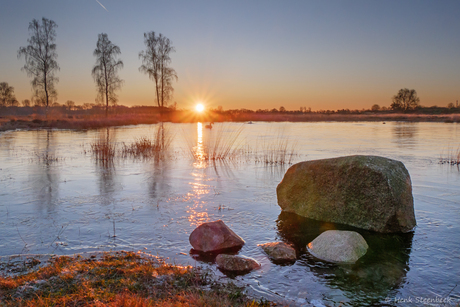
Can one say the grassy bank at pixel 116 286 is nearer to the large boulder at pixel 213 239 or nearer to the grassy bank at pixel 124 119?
the large boulder at pixel 213 239

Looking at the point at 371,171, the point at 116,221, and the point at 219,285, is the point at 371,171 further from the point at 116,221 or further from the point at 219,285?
A: the point at 116,221

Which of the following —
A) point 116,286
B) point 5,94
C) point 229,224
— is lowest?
point 229,224

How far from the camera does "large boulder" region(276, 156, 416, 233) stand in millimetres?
6246

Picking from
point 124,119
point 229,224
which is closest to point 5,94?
point 124,119

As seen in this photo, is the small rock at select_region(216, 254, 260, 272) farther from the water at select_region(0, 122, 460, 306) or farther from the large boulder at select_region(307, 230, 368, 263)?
the large boulder at select_region(307, 230, 368, 263)

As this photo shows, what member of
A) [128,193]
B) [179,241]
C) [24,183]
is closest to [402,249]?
[179,241]

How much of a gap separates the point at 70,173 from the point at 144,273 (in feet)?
29.1

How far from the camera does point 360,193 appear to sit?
6445 millimetres

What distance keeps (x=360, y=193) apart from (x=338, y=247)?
161 cm

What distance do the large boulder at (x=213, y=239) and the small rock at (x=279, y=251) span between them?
53cm

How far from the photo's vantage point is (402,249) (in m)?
5.58

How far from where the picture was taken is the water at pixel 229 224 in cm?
440

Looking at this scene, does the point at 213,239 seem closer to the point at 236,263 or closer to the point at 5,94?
the point at 236,263

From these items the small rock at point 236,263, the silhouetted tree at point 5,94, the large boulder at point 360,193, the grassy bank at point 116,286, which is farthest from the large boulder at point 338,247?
the silhouetted tree at point 5,94
